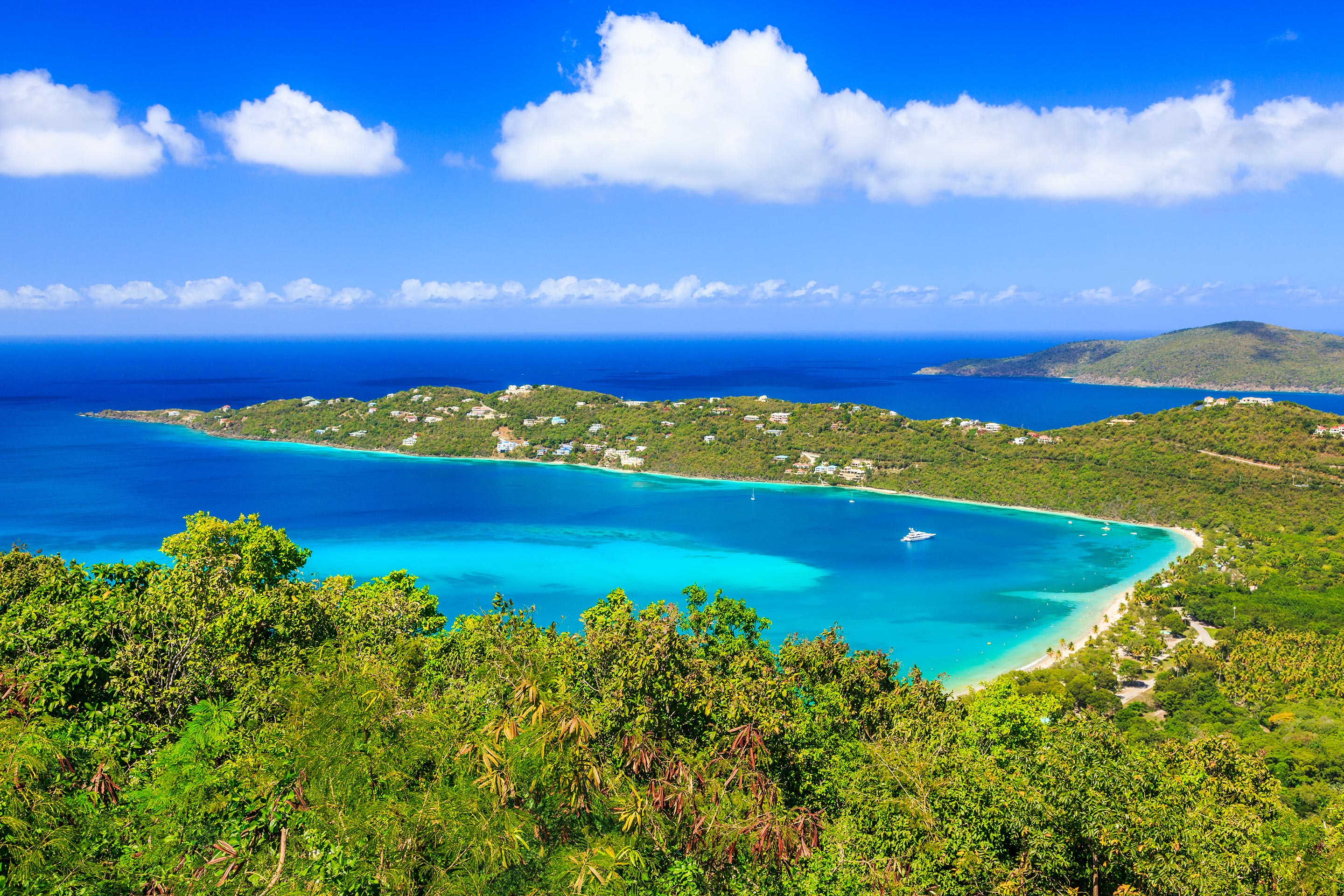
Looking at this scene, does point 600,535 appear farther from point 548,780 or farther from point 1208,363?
point 1208,363

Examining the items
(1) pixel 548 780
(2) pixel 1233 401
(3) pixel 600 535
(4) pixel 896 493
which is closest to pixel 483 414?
(3) pixel 600 535

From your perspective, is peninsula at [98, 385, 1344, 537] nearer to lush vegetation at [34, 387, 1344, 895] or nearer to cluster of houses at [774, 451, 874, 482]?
→ cluster of houses at [774, 451, 874, 482]

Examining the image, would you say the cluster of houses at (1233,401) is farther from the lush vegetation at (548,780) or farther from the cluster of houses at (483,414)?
the cluster of houses at (483,414)

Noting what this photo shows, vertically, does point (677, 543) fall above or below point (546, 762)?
below

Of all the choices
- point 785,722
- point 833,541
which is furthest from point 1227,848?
point 833,541

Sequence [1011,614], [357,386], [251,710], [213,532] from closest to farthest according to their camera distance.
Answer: [251,710]
[213,532]
[1011,614]
[357,386]

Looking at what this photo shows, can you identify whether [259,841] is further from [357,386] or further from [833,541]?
[357,386]

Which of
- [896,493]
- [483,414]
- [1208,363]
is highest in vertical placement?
[1208,363]
